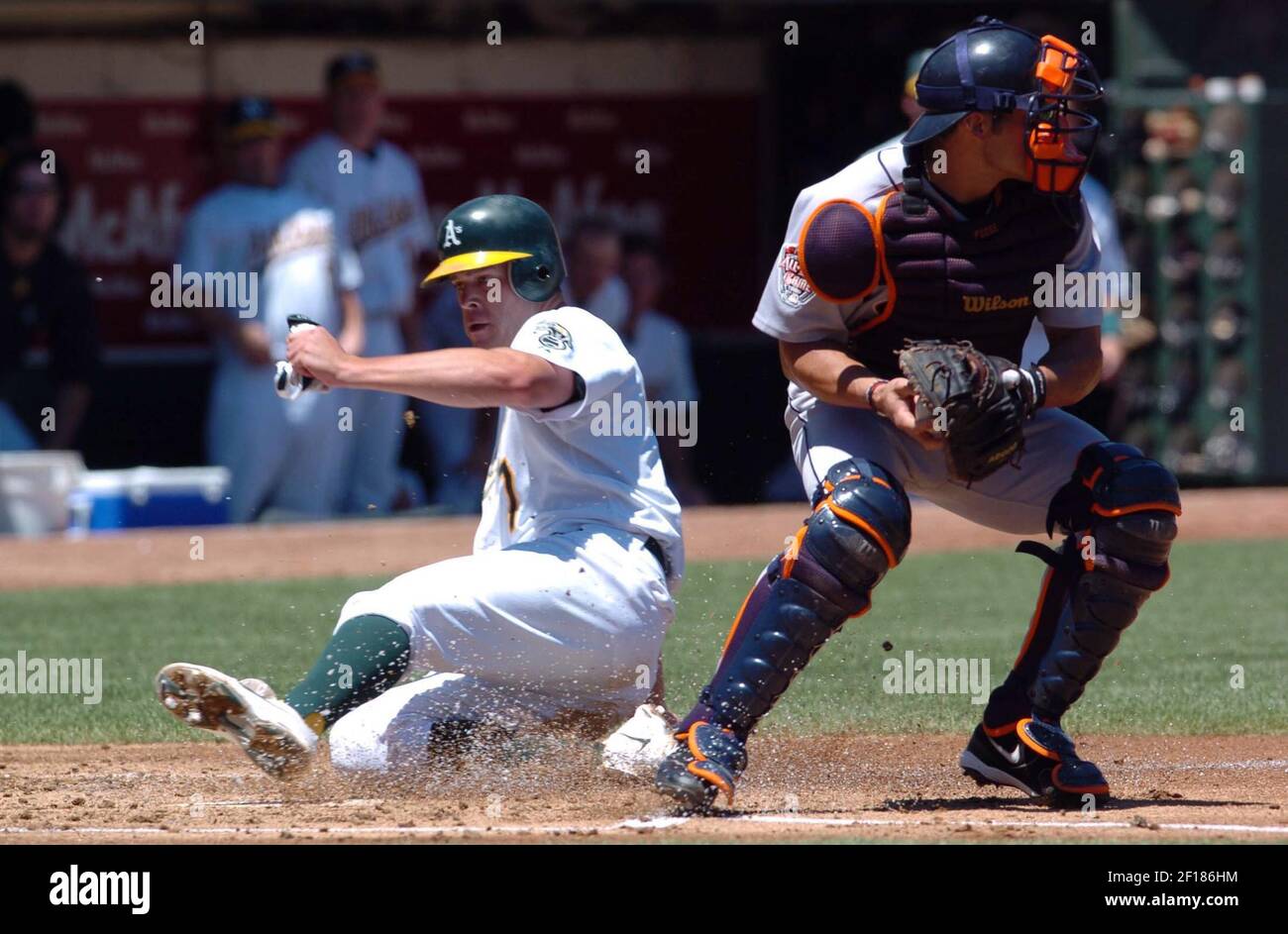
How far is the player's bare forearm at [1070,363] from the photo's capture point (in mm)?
4641

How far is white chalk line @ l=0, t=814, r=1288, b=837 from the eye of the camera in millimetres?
4168

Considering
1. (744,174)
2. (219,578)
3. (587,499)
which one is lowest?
(219,578)

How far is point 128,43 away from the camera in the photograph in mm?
13086

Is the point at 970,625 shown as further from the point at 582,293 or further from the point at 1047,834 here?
the point at 582,293

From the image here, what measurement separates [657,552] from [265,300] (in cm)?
664

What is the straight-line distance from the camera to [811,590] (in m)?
4.34

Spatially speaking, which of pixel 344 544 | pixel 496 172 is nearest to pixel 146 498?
pixel 344 544

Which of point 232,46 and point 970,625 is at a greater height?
point 232,46

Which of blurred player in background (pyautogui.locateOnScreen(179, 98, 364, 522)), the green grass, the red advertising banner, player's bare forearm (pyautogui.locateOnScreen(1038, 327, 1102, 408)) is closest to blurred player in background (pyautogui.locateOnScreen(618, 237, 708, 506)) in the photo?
the red advertising banner

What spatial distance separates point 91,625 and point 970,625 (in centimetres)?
336

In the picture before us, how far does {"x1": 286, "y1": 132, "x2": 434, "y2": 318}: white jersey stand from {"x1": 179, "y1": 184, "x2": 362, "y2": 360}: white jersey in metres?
0.32

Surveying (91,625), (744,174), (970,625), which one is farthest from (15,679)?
(744,174)

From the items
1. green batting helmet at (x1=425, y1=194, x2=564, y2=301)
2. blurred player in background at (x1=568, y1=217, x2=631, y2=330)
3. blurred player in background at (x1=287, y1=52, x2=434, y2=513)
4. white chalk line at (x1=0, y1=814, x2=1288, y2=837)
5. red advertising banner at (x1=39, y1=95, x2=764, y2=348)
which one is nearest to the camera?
white chalk line at (x1=0, y1=814, x2=1288, y2=837)

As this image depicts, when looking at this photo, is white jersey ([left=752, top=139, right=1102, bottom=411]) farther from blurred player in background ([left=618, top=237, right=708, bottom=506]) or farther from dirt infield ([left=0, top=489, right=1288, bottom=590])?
blurred player in background ([left=618, top=237, right=708, bottom=506])
